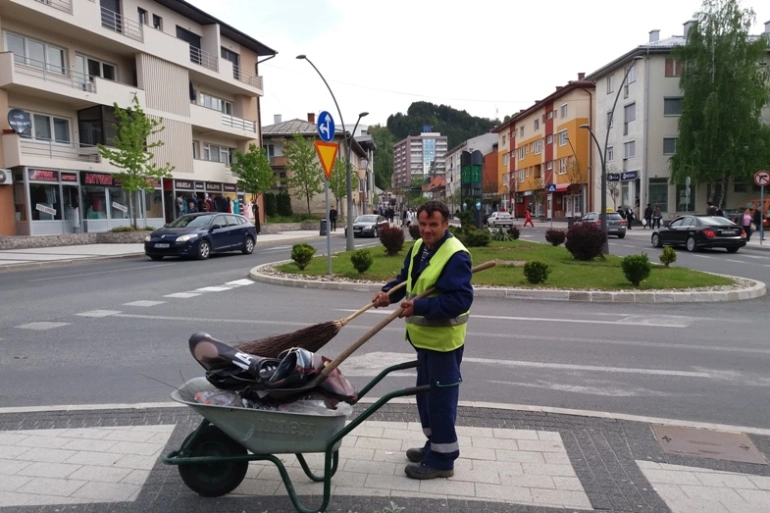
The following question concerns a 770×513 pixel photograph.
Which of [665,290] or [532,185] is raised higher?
[532,185]

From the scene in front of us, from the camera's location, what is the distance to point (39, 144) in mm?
24641

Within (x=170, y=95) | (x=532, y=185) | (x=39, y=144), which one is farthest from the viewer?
(x=532, y=185)

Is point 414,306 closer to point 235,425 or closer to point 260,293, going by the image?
point 235,425

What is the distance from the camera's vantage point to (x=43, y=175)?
24391 mm

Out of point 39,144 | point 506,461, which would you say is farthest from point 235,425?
point 39,144

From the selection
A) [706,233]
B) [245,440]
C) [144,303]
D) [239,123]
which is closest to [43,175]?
[239,123]

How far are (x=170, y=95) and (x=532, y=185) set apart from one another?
46335 mm

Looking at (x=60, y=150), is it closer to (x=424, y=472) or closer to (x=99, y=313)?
(x=99, y=313)

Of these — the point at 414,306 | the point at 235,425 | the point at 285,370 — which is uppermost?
the point at 414,306

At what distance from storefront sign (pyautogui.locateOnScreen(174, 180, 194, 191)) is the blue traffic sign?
894 inches

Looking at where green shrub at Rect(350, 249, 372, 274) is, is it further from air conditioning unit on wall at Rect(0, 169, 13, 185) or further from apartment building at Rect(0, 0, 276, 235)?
air conditioning unit on wall at Rect(0, 169, 13, 185)

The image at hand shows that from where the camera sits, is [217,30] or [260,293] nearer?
[260,293]

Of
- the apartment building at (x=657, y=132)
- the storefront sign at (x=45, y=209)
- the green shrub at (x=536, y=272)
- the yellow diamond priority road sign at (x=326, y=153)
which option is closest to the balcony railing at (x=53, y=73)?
the storefront sign at (x=45, y=209)

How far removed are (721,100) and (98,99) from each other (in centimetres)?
3868
